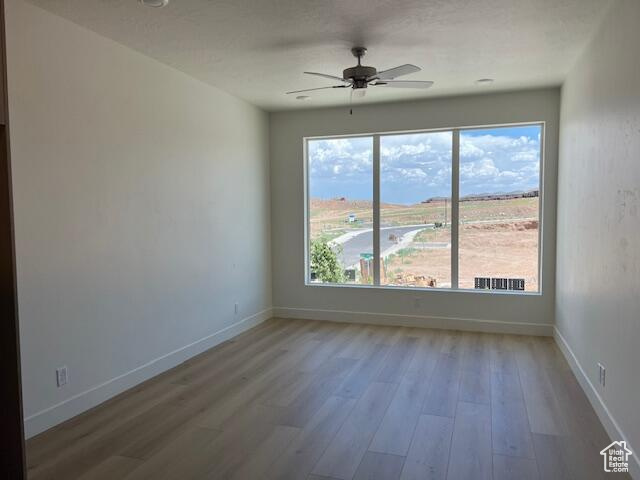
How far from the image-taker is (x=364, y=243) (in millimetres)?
5816

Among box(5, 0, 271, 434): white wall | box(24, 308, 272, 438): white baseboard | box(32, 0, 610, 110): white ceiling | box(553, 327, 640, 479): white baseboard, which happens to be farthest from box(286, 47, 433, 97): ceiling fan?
box(24, 308, 272, 438): white baseboard

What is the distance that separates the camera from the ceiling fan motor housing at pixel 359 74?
11.4 ft

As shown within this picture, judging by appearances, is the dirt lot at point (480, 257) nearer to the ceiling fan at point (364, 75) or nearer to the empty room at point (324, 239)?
the empty room at point (324, 239)

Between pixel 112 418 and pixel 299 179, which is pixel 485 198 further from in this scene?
pixel 112 418

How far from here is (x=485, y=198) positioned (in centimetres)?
527

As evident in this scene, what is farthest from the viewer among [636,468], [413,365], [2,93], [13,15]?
[413,365]

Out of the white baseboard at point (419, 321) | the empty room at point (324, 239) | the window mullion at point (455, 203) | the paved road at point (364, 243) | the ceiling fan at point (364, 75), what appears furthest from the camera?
the paved road at point (364, 243)

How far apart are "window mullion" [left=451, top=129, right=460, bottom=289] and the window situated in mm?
12

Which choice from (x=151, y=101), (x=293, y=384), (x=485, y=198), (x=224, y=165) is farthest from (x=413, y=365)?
(x=151, y=101)

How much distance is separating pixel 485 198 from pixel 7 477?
4.92 meters

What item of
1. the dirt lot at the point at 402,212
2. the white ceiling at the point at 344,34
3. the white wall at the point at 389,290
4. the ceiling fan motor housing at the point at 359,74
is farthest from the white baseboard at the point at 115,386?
the ceiling fan motor housing at the point at 359,74

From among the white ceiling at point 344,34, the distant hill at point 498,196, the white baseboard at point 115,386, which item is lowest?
the white baseboard at point 115,386

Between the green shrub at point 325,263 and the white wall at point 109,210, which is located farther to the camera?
the green shrub at point 325,263

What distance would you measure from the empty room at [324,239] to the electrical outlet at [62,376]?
12mm
